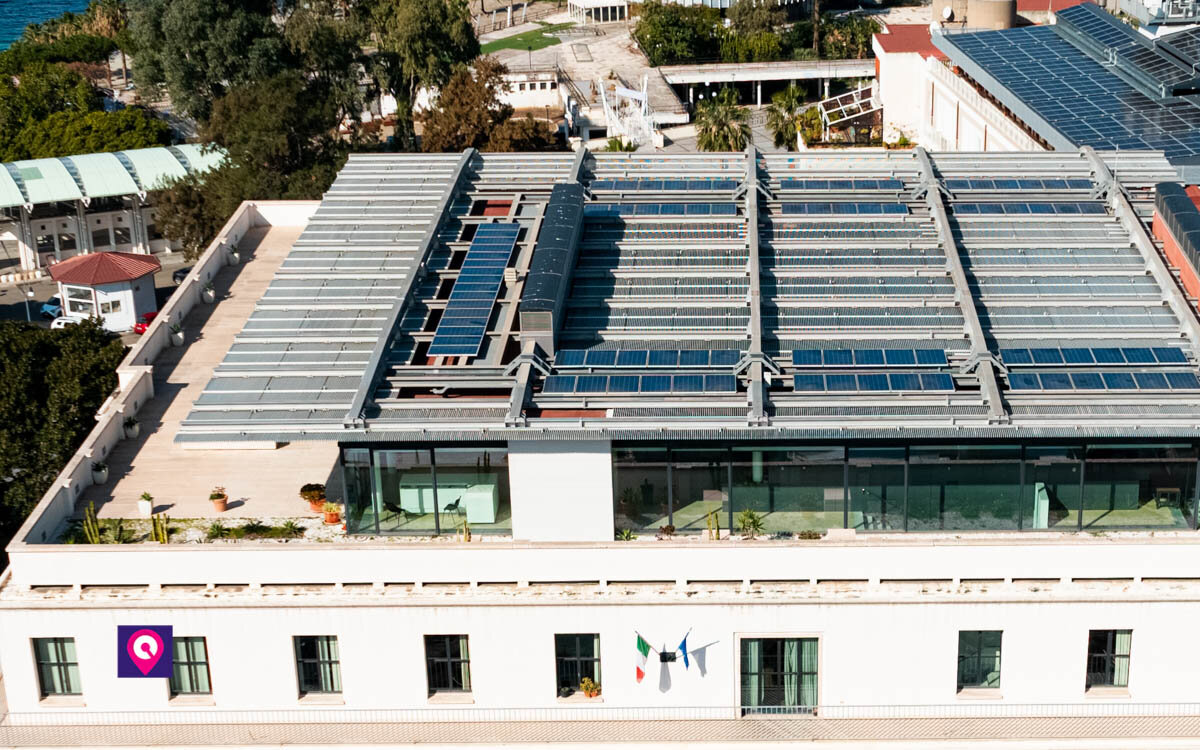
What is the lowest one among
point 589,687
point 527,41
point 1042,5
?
point 589,687

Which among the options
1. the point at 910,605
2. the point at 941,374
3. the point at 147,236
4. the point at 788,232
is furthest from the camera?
the point at 147,236

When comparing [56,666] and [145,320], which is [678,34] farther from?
[56,666]

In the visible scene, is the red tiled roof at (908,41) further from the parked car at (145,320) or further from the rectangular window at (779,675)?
the rectangular window at (779,675)

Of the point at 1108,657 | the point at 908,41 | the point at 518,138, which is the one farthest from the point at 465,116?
the point at 1108,657

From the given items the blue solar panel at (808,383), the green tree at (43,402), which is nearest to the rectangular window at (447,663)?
the blue solar panel at (808,383)

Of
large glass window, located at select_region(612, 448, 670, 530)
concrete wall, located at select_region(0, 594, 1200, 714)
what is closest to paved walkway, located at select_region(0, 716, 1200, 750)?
concrete wall, located at select_region(0, 594, 1200, 714)

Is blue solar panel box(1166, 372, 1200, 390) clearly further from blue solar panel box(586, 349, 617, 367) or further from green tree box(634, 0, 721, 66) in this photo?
green tree box(634, 0, 721, 66)

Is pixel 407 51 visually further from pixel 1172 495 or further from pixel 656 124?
pixel 1172 495

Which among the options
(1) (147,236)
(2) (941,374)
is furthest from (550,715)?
(1) (147,236)
